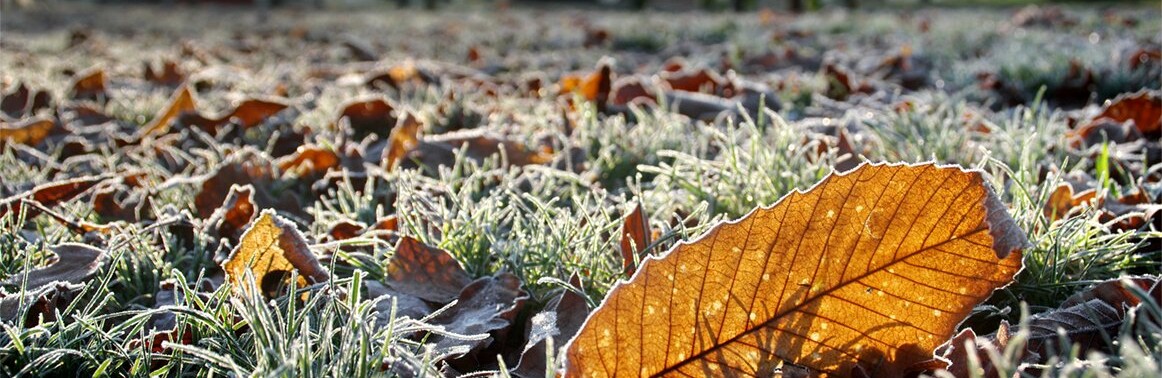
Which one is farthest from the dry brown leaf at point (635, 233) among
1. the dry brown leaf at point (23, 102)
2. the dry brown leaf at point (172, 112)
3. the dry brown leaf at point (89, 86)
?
the dry brown leaf at point (89, 86)

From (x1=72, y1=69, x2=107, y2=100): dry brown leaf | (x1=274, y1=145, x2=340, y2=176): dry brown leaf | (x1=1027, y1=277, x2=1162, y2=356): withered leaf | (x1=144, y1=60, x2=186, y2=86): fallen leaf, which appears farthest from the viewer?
(x1=144, y1=60, x2=186, y2=86): fallen leaf

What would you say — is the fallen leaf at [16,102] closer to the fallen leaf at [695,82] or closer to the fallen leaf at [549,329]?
the fallen leaf at [695,82]

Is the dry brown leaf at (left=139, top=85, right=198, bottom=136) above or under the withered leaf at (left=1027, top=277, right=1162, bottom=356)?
under

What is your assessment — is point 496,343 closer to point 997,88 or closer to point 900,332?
point 900,332

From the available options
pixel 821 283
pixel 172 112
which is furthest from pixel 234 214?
pixel 172 112

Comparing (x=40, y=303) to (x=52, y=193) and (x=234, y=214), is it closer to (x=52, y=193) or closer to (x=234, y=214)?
(x=234, y=214)

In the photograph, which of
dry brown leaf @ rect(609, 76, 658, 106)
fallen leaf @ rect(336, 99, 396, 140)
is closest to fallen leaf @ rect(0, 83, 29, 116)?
fallen leaf @ rect(336, 99, 396, 140)

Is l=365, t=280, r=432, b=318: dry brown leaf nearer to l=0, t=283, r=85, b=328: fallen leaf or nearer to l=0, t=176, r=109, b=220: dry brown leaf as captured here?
l=0, t=283, r=85, b=328: fallen leaf

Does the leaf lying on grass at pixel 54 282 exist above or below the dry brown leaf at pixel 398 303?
above
